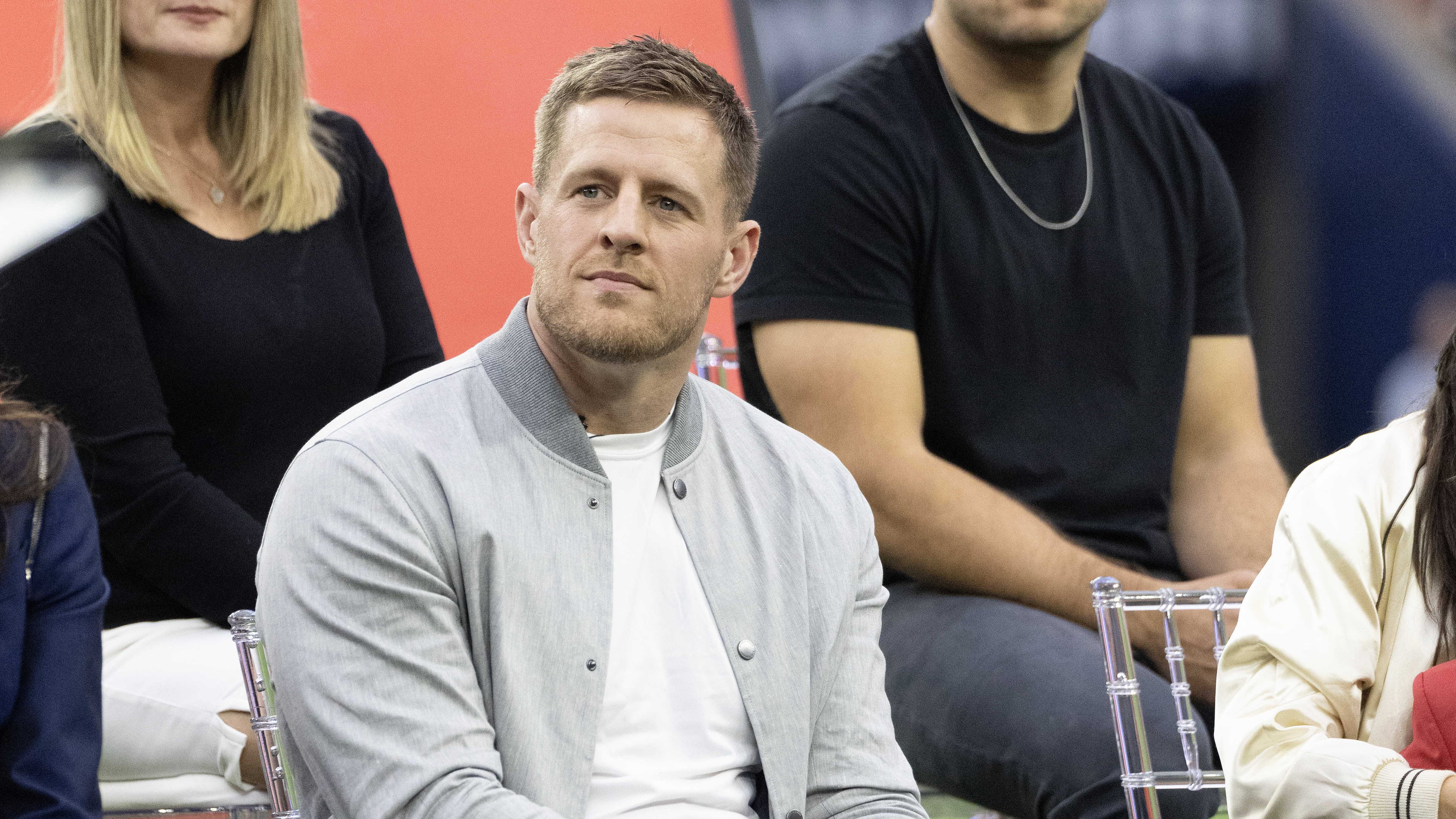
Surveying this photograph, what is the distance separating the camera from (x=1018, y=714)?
2158 mm

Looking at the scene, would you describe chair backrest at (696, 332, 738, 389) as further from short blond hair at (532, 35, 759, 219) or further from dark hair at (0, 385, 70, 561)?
dark hair at (0, 385, 70, 561)

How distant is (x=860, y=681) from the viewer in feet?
5.99

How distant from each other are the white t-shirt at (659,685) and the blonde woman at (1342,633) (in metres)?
0.54

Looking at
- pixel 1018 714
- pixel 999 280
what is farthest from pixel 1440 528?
pixel 999 280

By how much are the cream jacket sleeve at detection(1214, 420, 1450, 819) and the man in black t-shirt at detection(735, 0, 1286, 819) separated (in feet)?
1.30

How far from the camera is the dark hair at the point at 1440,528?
1.72m

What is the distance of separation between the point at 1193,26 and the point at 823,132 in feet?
4.14

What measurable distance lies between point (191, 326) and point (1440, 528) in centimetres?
166

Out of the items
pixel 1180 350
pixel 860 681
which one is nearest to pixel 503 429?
pixel 860 681

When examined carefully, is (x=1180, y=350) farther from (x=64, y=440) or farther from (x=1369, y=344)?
(x=64, y=440)

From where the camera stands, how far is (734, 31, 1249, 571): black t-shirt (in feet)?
8.21

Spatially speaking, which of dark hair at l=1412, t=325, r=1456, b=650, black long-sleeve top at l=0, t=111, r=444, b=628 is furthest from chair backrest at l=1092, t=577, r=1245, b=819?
black long-sleeve top at l=0, t=111, r=444, b=628

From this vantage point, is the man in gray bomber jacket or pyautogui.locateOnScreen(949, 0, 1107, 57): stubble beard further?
pyautogui.locateOnScreen(949, 0, 1107, 57): stubble beard

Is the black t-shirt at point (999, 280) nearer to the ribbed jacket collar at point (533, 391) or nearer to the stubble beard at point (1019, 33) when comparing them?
the stubble beard at point (1019, 33)
